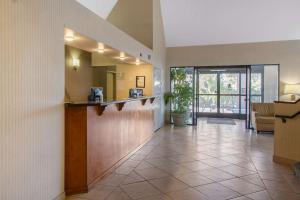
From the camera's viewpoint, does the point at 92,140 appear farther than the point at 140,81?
No

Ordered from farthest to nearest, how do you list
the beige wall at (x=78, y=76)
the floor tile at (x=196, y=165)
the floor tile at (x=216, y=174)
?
the beige wall at (x=78, y=76) → the floor tile at (x=196, y=165) → the floor tile at (x=216, y=174)

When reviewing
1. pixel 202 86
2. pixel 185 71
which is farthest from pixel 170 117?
pixel 202 86

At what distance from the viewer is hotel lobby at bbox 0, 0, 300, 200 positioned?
2.21 meters

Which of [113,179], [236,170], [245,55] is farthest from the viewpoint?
[245,55]

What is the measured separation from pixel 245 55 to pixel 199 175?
6.02 m

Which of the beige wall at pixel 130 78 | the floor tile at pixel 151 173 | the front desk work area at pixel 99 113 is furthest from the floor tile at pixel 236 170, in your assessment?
the beige wall at pixel 130 78

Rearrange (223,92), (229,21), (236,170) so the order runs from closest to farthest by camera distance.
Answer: (236,170) → (229,21) → (223,92)

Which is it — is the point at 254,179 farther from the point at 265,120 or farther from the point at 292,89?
the point at 292,89

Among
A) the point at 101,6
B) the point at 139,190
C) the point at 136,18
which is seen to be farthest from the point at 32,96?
the point at 101,6

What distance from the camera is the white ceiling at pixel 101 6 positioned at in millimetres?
6501

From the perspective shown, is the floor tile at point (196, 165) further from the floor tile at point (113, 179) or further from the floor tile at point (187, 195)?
the floor tile at point (113, 179)

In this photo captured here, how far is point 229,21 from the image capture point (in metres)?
7.48

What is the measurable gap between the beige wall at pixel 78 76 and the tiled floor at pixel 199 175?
232 centimetres

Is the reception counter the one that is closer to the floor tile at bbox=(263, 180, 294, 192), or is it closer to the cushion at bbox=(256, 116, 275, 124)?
the floor tile at bbox=(263, 180, 294, 192)
